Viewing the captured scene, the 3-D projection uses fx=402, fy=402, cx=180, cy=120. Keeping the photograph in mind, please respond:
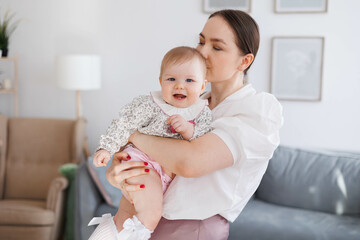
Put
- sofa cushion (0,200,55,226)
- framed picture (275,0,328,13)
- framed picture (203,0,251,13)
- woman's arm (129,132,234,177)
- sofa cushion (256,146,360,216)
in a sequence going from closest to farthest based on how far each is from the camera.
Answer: woman's arm (129,132,234,177)
sofa cushion (256,146,360,216)
sofa cushion (0,200,55,226)
framed picture (275,0,328,13)
framed picture (203,0,251,13)

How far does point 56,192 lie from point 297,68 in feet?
7.68

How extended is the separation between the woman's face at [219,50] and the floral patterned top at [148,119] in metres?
0.11

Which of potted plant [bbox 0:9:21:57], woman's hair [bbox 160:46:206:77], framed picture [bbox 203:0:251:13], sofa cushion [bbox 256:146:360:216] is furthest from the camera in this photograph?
potted plant [bbox 0:9:21:57]

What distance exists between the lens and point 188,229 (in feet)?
4.00

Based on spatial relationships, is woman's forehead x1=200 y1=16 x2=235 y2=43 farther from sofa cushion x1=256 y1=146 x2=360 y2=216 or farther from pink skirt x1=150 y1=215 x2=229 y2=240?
sofa cushion x1=256 y1=146 x2=360 y2=216

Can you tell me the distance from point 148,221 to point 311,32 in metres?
2.90

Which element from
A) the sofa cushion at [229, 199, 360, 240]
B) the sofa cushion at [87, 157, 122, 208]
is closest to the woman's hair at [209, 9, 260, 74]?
the sofa cushion at [229, 199, 360, 240]

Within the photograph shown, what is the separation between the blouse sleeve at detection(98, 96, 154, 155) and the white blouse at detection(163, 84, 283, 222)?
0.20 metres

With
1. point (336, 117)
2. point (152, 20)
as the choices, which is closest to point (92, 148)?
point (152, 20)

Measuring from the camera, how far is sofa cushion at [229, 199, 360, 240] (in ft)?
8.61

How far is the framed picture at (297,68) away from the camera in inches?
140

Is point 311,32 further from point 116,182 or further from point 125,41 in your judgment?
point 116,182

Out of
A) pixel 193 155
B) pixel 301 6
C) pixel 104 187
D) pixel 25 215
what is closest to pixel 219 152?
pixel 193 155

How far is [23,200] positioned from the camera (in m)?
3.67
